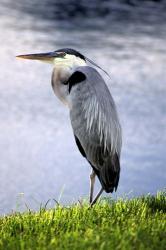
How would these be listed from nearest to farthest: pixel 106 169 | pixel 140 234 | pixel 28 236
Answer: pixel 140 234, pixel 28 236, pixel 106 169

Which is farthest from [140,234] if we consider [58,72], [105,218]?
[58,72]

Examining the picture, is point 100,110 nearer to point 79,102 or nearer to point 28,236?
point 79,102

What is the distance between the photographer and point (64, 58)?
745 centimetres

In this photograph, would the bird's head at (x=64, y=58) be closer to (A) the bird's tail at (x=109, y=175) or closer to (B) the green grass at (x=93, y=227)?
(A) the bird's tail at (x=109, y=175)

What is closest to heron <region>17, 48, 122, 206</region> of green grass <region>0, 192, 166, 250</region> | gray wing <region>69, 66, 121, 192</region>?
gray wing <region>69, 66, 121, 192</region>

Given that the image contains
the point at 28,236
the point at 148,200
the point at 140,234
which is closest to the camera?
the point at 140,234

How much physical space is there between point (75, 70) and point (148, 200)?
1.67 meters

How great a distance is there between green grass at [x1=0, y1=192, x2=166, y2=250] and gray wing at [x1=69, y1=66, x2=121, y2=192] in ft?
1.19

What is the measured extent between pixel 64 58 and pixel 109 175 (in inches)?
52.5

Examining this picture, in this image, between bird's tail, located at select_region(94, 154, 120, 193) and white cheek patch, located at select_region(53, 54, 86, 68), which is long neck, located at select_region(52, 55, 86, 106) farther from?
bird's tail, located at select_region(94, 154, 120, 193)

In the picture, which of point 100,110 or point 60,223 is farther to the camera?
point 100,110

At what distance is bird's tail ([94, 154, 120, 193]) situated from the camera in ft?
23.3

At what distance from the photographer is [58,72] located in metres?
7.52

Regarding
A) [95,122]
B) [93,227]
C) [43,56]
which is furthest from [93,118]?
[93,227]
